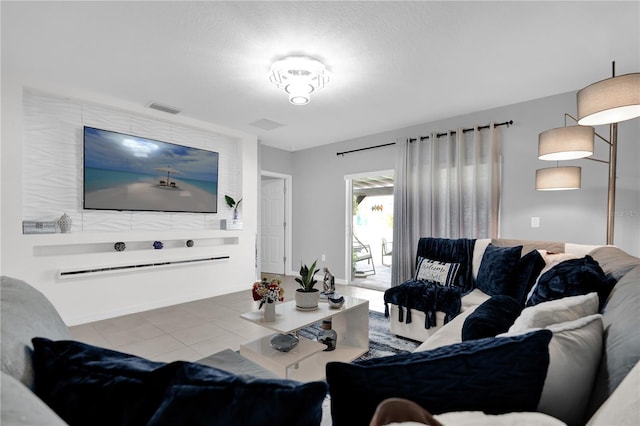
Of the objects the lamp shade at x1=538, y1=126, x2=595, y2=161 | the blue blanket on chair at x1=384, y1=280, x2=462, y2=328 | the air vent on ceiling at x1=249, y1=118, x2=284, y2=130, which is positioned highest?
the air vent on ceiling at x1=249, y1=118, x2=284, y2=130

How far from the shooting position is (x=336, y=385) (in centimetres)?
64

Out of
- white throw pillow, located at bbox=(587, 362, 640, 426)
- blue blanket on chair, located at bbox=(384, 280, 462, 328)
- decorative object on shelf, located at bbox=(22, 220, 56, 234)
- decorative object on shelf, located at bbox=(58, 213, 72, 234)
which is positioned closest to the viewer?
white throw pillow, located at bbox=(587, 362, 640, 426)

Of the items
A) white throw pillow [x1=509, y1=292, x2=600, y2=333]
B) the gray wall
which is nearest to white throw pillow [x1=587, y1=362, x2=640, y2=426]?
white throw pillow [x1=509, y1=292, x2=600, y2=333]

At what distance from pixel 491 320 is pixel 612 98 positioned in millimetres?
1444

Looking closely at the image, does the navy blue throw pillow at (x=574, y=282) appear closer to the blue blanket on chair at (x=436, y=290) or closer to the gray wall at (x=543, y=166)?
the blue blanket on chair at (x=436, y=290)

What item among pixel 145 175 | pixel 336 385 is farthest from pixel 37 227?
pixel 336 385

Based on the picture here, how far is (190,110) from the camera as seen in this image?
388 centimetres

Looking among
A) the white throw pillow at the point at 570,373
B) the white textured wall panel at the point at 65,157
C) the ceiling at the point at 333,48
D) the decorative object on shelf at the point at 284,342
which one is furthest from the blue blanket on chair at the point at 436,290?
the white textured wall panel at the point at 65,157

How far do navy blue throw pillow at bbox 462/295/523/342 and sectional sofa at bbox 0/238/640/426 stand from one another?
0.46 meters

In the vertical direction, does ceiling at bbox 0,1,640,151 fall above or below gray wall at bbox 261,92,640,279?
above

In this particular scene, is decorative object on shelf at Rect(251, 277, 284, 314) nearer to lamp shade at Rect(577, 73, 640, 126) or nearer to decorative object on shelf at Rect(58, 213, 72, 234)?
lamp shade at Rect(577, 73, 640, 126)

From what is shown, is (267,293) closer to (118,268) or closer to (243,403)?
(243,403)

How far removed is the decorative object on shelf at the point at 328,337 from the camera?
250 centimetres

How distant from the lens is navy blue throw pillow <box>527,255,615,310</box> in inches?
55.6
